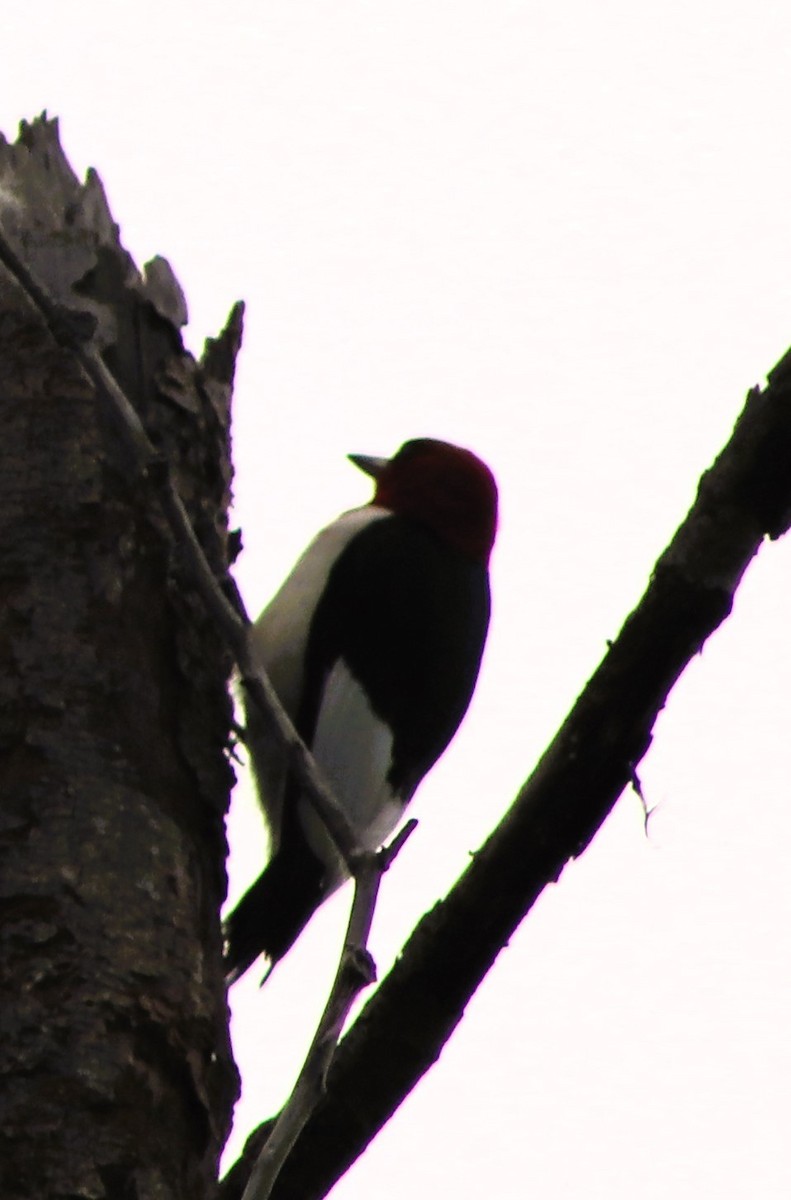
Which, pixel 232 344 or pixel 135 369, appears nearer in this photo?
pixel 135 369

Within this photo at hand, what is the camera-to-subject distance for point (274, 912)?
3.05 meters

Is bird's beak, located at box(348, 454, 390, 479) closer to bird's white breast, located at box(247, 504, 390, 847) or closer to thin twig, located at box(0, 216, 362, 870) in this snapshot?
bird's white breast, located at box(247, 504, 390, 847)

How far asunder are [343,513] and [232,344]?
0.72 metres

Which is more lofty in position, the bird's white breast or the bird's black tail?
the bird's white breast

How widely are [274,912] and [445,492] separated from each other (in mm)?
1005

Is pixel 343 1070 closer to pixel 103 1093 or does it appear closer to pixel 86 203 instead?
pixel 103 1093

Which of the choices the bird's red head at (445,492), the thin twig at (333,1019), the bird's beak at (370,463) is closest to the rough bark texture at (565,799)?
the thin twig at (333,1019)

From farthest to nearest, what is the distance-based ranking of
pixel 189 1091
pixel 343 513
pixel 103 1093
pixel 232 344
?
pixel 343 513 → pixel 232 344 → pixel 189 1091 → pixel 103 1093

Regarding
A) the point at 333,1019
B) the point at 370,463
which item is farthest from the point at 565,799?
the point at 370,463

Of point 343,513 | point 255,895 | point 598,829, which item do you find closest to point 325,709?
point 255,895

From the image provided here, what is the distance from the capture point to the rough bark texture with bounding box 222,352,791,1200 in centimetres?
189

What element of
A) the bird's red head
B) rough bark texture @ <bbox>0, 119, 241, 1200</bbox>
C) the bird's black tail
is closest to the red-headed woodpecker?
the bird's black tail

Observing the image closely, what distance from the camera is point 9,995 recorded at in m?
1.89

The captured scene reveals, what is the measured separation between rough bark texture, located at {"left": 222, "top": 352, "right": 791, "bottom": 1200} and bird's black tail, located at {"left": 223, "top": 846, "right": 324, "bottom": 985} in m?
0.91
